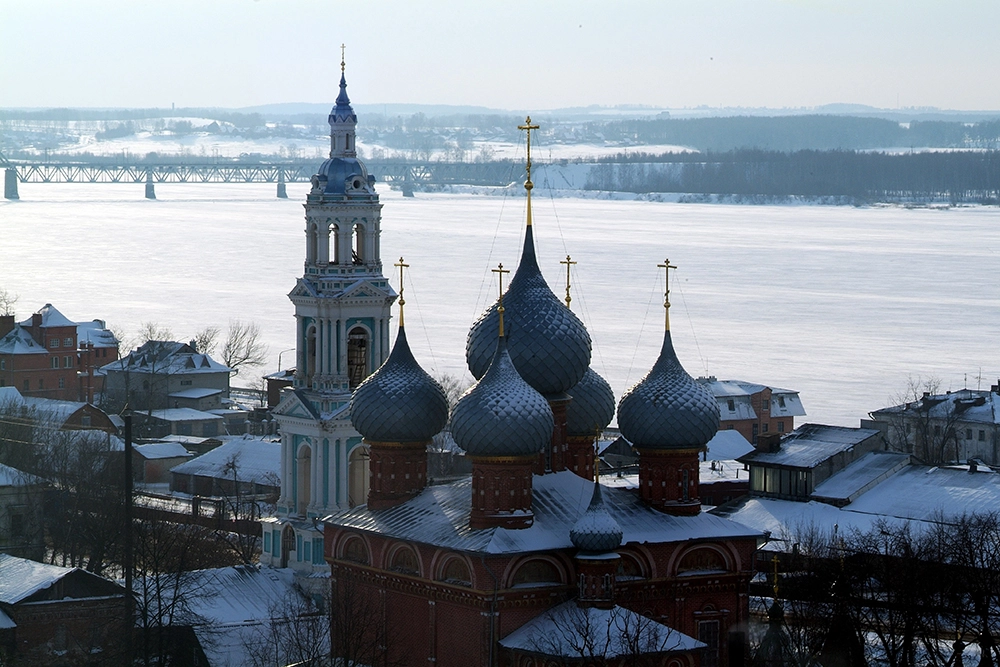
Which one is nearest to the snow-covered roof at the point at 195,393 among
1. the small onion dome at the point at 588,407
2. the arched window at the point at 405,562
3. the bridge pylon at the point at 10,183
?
the small onion dome at the point at 588,407

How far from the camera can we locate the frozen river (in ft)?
138

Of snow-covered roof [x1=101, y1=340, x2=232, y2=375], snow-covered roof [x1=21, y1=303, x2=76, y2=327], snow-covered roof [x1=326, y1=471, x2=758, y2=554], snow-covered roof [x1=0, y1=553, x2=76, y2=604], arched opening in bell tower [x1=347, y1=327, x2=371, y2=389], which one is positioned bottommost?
snow-covered roof [x1=101, y1=340, x2=232, y2=375]

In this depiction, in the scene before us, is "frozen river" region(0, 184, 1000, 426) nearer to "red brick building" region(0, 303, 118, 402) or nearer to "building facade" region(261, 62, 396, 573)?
"red brick building" region(0, 303, 118, 402)

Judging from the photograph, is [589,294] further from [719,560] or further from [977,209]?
[977,209]

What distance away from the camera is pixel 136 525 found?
22203 mm

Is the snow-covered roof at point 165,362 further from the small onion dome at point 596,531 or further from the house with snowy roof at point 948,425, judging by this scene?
the small onion dome at point 596,531

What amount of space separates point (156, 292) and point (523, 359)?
4188cm

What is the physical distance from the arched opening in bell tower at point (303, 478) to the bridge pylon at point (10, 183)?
78.3m

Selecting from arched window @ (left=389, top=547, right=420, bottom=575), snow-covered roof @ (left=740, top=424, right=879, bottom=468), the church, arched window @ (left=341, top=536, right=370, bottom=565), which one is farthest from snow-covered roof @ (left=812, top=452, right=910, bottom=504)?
arched window @ (left=389, top=547, right=420, bottom=575)

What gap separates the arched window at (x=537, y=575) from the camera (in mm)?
15547

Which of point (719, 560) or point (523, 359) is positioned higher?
point (523, 359)

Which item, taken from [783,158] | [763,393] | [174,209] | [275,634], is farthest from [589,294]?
[783,158]

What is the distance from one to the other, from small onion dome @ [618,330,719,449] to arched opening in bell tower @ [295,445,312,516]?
6.41 metres

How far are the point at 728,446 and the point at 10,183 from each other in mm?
76006
